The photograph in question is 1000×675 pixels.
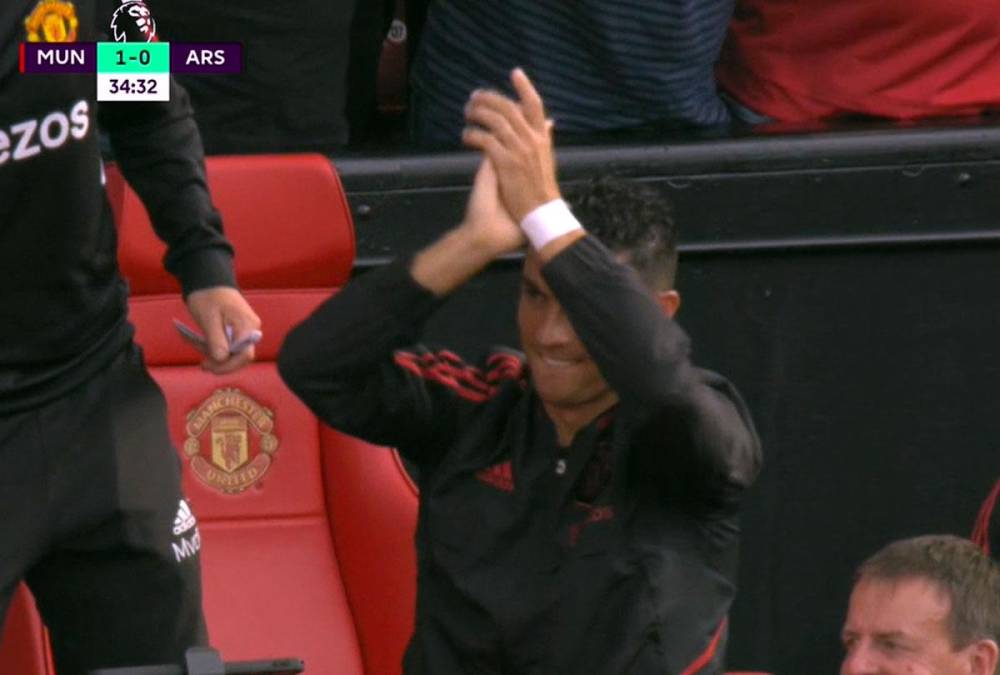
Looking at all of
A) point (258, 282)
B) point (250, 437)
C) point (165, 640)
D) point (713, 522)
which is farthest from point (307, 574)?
point (713, 522)

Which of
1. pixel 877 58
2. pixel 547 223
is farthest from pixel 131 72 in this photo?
pixel 877 58

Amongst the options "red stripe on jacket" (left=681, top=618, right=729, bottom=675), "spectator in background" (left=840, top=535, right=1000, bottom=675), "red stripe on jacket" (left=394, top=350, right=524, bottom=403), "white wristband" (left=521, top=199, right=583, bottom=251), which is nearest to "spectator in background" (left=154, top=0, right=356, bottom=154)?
"red stripe on jacket" (left=394, top=350, right=524, bottom=403)

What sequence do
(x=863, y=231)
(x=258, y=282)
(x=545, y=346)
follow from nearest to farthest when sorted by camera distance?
(x=545, y=346) < (x=258, y=282) < (x=863, y=231)

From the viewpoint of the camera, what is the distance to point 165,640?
2660mm

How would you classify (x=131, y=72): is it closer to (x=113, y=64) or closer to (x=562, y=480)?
(x=113, y=64)

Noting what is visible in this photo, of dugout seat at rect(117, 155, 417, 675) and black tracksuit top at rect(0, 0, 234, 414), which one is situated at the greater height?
black tracksuit top at rect(0, 0, 234, 414)

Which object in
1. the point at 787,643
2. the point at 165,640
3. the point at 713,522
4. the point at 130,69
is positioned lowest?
the point at 787,643

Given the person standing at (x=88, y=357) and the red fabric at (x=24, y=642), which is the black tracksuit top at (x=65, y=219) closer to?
the person standing at (x=88, y=357)

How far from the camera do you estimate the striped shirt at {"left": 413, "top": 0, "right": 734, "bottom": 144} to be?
11.9ft

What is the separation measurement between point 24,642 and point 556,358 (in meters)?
→ 0.86

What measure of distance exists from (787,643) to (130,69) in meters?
1.40

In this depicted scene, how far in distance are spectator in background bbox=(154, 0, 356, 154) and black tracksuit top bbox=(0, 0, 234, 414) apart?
83 cm

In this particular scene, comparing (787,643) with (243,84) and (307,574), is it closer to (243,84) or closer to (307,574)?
(307,574)

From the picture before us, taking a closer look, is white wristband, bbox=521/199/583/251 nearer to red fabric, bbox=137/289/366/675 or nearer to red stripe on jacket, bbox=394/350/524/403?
red stripe on jacket, bbox=394/350/524/403
